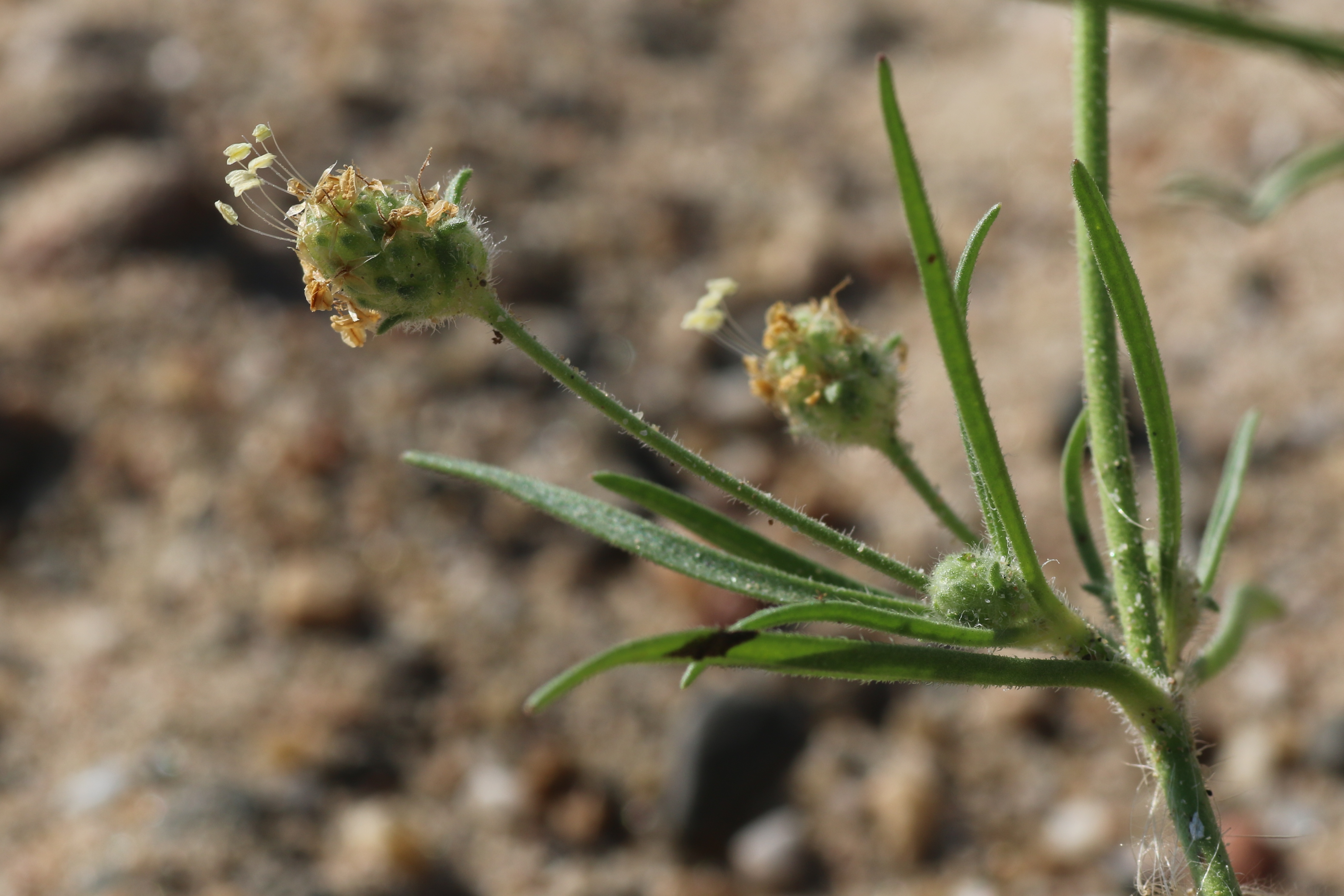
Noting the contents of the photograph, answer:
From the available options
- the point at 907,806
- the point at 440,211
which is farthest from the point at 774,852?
the point at 440,211

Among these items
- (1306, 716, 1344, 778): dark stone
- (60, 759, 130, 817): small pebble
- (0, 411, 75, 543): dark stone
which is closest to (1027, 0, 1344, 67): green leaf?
(1306, 716, 1344, 778): dark stone

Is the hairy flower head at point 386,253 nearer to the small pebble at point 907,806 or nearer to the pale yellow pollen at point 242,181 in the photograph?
the pale yellow pollen at point 242,181

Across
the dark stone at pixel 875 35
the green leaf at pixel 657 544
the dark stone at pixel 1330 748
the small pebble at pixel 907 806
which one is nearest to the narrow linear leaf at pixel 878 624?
the green leaf at pixel 657 544

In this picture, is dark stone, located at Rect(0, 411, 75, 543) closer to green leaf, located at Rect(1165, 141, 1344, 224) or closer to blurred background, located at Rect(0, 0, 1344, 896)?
blurred background, located at Rect(0, 0, 1344, 896)

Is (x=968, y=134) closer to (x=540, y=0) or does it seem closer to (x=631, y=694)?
(x=540, y=0)

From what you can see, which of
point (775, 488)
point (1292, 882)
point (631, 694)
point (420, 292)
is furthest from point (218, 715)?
point (1292, 882)

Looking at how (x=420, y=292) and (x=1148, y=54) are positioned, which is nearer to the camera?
(x=420, y=292)
